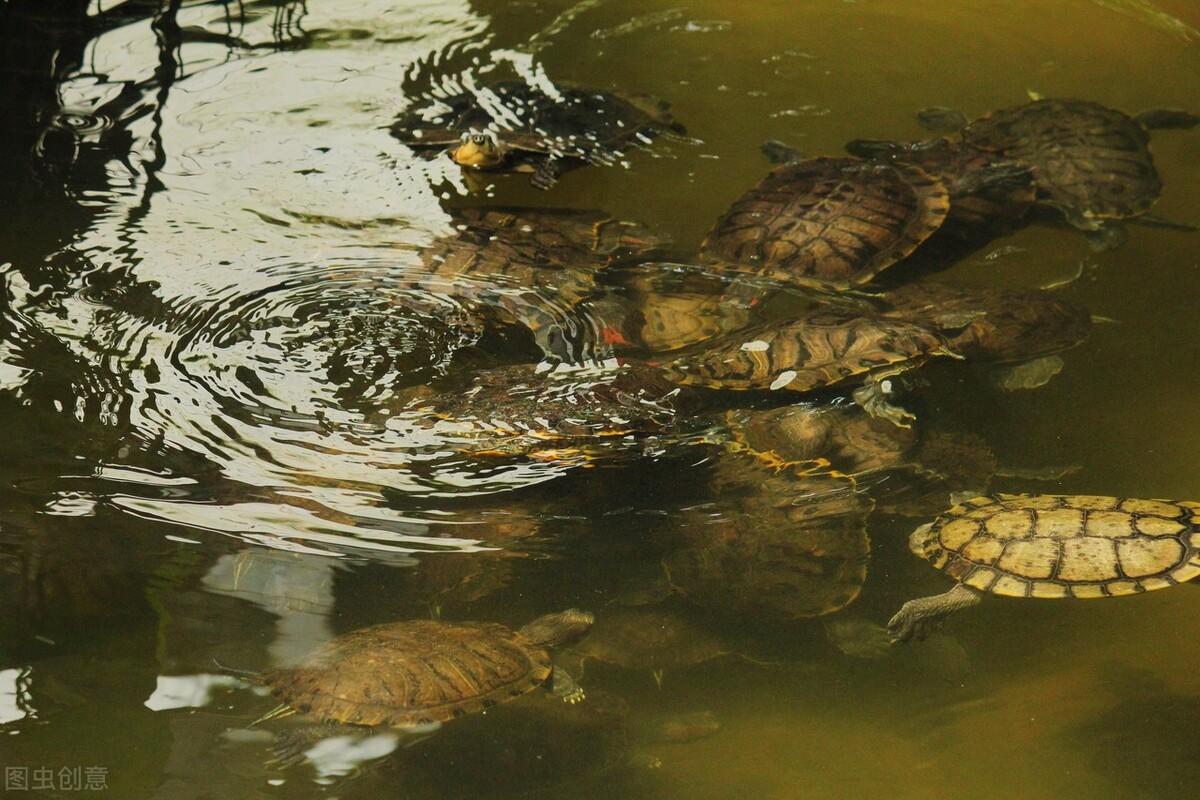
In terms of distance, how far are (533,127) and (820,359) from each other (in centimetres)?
193

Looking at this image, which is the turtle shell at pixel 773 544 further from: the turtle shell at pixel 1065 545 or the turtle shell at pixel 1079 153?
the turtle shell at pixel 1079 153

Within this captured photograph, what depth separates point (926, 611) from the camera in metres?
2.67

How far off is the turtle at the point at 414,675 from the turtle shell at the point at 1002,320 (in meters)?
1.65

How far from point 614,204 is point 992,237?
59.5 inches

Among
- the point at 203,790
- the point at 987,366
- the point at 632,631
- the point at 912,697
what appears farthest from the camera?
the point at 987,366

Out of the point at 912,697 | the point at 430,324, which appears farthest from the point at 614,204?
the point at 912,697

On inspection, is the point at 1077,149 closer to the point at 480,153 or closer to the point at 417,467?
the point at 480,153

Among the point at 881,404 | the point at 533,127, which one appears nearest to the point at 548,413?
the point at 881,404

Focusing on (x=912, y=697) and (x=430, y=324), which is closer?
(x=912, y=697)

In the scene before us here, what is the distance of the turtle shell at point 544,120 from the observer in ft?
14.6

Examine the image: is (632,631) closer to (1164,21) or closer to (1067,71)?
(1067,71)

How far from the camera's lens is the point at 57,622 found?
2496mm

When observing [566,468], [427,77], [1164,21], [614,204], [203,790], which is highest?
[1164,21]

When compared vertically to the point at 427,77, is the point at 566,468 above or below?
below
